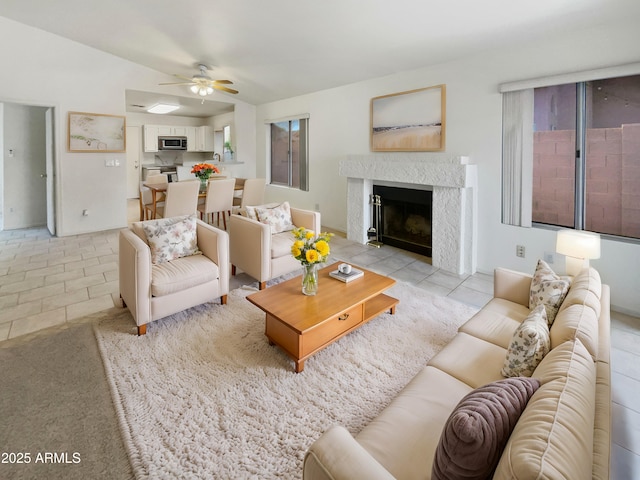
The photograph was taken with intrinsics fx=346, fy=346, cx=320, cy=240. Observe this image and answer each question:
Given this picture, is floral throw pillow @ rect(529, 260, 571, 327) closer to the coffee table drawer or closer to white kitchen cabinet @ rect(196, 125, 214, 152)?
the coffee table drawer

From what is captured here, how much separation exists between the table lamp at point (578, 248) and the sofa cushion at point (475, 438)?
2.41 m

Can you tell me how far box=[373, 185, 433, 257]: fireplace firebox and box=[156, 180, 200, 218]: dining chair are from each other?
2.73 meters

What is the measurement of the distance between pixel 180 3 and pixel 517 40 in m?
3.45

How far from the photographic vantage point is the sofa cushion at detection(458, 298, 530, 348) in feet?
6.23

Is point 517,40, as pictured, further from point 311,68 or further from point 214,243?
point 214,243

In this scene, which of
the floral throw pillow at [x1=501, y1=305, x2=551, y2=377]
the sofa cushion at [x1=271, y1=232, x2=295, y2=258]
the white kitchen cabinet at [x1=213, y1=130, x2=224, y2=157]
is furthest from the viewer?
the white kitchen cabinet at [x1=213, y1=130, x2=224, y2=157]

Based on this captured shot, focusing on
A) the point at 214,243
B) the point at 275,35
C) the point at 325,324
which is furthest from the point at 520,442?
the point at 275,35

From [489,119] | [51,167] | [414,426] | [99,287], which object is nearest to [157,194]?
[51,167]

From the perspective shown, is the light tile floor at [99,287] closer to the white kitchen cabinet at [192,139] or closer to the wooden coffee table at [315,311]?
the wooden coffee table at [315,311]

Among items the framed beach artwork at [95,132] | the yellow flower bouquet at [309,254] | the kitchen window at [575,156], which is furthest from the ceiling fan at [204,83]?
the kitchen window at [575,156]

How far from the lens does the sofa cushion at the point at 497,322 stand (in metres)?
1.90

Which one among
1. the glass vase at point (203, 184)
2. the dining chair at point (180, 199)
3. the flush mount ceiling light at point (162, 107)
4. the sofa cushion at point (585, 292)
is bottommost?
the sofa cushion at point (585, 292)

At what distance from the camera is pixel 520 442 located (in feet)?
2.58

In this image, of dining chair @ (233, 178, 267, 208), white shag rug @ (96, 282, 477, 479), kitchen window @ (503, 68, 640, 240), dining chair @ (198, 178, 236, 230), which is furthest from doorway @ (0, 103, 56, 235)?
kitchen window @ (503, 68, 640, 240)
